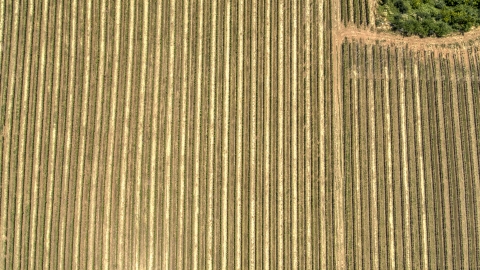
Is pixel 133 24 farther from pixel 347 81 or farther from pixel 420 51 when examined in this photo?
pixel 420 51

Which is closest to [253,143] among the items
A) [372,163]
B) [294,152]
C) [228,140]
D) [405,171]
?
[228,140]

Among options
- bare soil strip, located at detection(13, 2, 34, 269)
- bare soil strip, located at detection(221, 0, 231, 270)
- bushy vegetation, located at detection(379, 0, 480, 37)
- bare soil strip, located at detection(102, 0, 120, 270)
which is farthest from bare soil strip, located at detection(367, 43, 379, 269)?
bare soil strip, located at detection(13, 2, 34, 269)

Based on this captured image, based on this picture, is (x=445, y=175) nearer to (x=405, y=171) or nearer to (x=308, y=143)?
(x=405, y=171)

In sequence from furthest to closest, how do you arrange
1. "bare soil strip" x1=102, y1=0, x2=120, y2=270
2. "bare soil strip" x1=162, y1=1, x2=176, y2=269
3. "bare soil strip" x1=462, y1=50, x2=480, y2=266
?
1. "bare soil strip" x1=462, y1=50, x2=480, y2=266
2. "bare soil strip" x1=162, y1=1, x2=176, y2=269
3. "bare soil strip" x1=102, y1=0, x2=120, y2=270

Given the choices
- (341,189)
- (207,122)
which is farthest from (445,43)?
(207,122)

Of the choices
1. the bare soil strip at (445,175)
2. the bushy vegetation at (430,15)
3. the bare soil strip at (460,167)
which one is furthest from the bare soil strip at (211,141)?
the bare soil strip at (460,167)

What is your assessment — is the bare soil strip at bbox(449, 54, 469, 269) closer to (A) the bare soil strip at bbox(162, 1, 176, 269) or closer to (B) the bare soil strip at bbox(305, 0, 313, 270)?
(B) the bare soil strip at bbox(305, 0, 313, 270)

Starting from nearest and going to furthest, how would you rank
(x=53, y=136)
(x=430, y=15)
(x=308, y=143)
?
1. (x=53, y=136)
2. (x=308, y=143)
3. (x=430, y=15)
